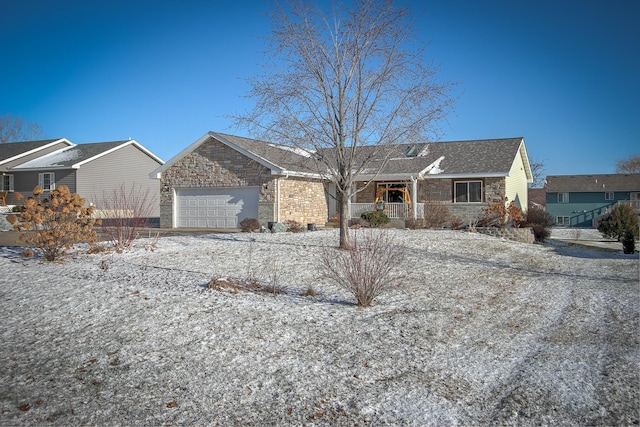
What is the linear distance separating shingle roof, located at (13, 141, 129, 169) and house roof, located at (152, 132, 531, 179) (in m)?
10.3

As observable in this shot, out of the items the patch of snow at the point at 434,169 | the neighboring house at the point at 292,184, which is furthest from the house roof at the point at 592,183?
the patch of snow at the point at 434,169

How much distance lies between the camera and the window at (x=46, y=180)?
33.1 metres

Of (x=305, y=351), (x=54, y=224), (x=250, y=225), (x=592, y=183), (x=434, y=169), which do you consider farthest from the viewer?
(x=592, y=183)

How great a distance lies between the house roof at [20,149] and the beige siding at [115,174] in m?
6.37

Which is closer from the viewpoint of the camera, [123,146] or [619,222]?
[619,222]

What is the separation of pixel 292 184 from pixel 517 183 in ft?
43.8

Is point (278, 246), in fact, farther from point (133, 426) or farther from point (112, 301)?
point (133, 426)

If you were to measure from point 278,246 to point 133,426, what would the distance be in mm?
10452

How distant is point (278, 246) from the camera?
14.7 m

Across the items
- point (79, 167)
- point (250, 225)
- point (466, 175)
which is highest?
point (79, 167)

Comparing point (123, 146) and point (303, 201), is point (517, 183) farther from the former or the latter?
point (123, 146)

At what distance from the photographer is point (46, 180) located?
33.4m

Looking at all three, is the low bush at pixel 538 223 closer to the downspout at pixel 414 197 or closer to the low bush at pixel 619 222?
the low bush at pixel 619 222

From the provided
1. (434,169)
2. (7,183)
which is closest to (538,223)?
(434,169)
